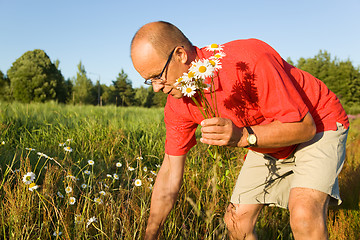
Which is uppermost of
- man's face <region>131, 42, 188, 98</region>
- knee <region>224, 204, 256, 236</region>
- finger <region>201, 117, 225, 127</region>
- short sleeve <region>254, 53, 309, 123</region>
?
man's face <region>131, 42, 188, 98</region>

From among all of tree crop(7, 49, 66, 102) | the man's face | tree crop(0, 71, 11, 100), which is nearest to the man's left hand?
the man's face

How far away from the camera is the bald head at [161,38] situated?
1.52 meters

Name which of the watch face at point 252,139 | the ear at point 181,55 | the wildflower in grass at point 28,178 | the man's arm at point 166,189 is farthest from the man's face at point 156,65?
the wildflower in grass at point 28,178

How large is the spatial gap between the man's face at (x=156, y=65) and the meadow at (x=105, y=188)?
1.80 ft

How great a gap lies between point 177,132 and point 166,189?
0.43 m

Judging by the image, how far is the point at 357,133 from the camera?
756 centimetres

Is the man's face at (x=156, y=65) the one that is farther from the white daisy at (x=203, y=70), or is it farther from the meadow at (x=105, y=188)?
the meadow at (x=105, y=188)

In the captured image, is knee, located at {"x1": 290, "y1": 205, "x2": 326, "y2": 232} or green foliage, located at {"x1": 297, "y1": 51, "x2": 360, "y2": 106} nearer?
knee, located at {"x1": 290, "y1": 205, "x2": 326, "y2": 232}

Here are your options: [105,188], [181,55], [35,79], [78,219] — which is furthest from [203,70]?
[35,79]

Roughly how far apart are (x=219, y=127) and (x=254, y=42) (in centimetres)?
63

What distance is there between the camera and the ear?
1.57m

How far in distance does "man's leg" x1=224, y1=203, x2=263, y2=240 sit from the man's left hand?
0.95 m

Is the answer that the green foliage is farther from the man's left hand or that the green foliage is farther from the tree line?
the man's left hand

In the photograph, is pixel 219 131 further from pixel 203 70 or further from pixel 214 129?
pixel 203 70
